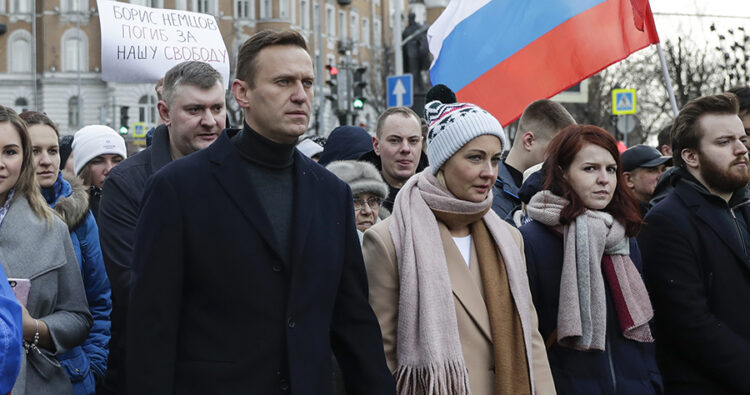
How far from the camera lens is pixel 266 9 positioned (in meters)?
74.6

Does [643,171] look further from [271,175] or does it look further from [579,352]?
[271,175]

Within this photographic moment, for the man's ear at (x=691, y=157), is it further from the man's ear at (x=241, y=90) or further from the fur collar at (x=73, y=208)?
the fur collar at (x=73, y=208)

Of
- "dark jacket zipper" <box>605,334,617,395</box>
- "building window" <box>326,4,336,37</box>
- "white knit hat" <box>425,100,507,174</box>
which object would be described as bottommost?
"dark jacket zipper" <box>605,334,617,395</box>

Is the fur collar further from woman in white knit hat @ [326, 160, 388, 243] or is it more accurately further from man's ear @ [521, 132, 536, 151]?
man's ear @ [521, 132, 536, 151]

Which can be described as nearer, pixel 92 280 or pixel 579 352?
pixel 579 352

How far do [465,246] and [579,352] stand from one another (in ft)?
2.44

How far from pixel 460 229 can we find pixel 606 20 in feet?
11.0

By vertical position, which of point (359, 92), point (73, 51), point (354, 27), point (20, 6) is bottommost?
point (359, 92)

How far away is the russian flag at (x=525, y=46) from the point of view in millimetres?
7152

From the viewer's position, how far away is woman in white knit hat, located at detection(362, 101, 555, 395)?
4098 mm

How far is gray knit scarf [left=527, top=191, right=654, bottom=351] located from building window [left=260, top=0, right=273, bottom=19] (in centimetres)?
7092

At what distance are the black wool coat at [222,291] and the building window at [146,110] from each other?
68.2 meters

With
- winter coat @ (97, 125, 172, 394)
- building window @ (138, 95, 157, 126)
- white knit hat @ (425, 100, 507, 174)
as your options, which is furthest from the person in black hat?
building window @ (138, 95, 157, 126)

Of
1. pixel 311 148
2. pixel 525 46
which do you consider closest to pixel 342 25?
pixel 311 148
